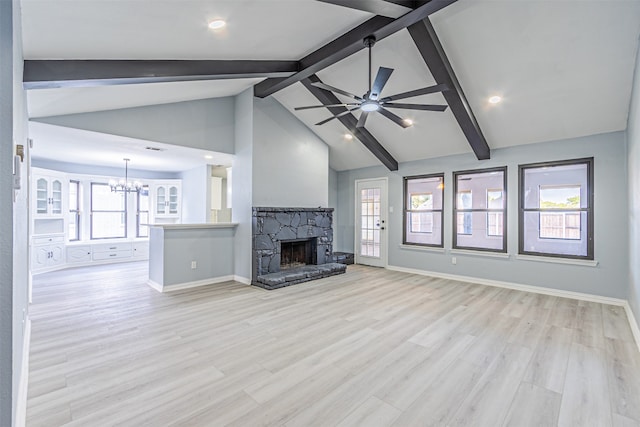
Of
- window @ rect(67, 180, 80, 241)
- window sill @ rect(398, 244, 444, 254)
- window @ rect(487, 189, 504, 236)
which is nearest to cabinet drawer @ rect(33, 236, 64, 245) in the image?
window @ rect(67, 180, 80, 241)

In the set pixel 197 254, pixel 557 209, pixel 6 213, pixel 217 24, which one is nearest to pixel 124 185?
pixel 197 254

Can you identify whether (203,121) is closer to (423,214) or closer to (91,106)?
(91,106)

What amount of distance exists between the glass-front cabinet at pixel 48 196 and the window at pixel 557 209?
366 inches

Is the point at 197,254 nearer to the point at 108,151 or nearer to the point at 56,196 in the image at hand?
the point at 108,151

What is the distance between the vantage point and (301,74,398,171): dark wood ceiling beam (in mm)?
5180

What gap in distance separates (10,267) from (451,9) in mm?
4151

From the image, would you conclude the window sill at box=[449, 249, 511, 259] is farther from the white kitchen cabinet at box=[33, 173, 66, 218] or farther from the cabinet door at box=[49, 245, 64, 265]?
the white kitchen cabinet at box=[33, 173, 66, 218]

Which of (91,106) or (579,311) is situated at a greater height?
(91,106)

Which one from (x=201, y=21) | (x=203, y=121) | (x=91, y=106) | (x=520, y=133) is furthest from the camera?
(x=203, y=121)

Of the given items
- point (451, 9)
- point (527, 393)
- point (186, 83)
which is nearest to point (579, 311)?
point (527, 393)

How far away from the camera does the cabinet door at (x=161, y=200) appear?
8320mm

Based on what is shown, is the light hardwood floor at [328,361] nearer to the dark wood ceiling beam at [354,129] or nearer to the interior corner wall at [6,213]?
the interior corner wall at [6,213]

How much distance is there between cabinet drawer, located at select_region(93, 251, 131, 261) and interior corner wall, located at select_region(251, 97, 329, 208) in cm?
404

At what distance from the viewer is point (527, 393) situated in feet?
7.16
